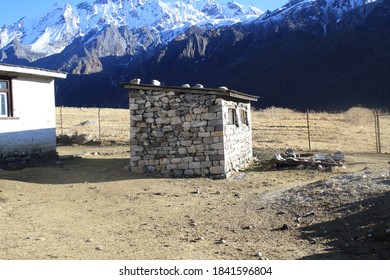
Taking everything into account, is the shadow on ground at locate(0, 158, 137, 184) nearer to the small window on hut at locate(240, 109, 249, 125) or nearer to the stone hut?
the stone hut

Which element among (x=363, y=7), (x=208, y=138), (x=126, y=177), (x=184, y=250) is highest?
(x=363, y=7)

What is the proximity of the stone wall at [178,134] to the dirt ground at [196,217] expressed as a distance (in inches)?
25.8

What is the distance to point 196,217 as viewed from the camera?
348 inches

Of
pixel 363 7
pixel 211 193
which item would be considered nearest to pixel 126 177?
pixel 211 193

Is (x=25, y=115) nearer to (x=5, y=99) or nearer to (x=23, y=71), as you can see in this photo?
(x=5, y=99)

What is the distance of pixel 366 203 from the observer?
8445 millimetres

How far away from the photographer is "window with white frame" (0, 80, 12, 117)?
15625mm

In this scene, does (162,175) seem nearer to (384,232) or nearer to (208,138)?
(208,138)

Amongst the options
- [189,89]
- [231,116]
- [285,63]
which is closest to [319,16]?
[285,63]

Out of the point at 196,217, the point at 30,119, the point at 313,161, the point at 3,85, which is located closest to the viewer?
the point at 196,217

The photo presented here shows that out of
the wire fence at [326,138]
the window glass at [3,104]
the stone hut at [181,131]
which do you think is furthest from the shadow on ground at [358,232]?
the window glass at [3,104]

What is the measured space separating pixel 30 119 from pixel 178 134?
21.2 feet

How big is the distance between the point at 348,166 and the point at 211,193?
5.60m

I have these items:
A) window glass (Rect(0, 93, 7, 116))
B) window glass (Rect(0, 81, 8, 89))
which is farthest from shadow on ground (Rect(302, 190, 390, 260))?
window glass (Rect(0, 81, 8, 89))
